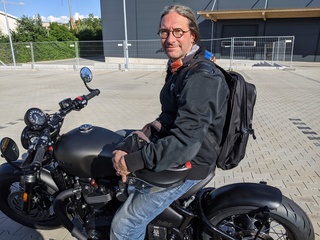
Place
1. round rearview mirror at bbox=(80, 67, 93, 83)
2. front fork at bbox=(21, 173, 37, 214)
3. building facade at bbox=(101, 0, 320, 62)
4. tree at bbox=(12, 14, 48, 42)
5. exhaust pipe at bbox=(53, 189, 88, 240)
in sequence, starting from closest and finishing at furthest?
front fork at bbox=(21, 173, 37, 214)
exhaust pipe at bbox=(53, 189, 88, 240)
round rearview mirror at bbox=(80, 67, 93, 83)
building facade at bbox=(101, 0, 320, 62)
tree at bbox=(12, 14, 48, 42)

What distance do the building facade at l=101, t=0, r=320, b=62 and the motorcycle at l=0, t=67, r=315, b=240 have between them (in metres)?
19.0

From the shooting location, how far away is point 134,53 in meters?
22.2

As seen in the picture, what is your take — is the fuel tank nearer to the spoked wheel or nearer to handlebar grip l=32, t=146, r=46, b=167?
handlebar grip l=32, t=146, r=46, b=167

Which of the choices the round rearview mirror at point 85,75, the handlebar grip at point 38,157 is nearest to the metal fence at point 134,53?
the round rearview mirror at point 85,75

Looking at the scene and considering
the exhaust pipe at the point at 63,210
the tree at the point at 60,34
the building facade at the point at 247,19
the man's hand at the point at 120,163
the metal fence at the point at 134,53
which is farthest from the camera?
the tree at the point at 60,34

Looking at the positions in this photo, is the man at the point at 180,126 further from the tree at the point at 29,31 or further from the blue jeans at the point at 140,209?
the tree at the point at 29,31

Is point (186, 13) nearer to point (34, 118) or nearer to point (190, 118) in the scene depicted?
point (190, 118)

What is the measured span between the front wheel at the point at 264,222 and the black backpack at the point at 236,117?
36 cm

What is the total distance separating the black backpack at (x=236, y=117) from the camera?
1488 millimetres

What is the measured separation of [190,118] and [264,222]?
2.61ft

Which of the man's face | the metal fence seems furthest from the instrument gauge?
the metal fence

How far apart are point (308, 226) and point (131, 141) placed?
→ 1.23 metres

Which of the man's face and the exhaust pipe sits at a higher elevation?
the man's face

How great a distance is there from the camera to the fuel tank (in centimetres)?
175
